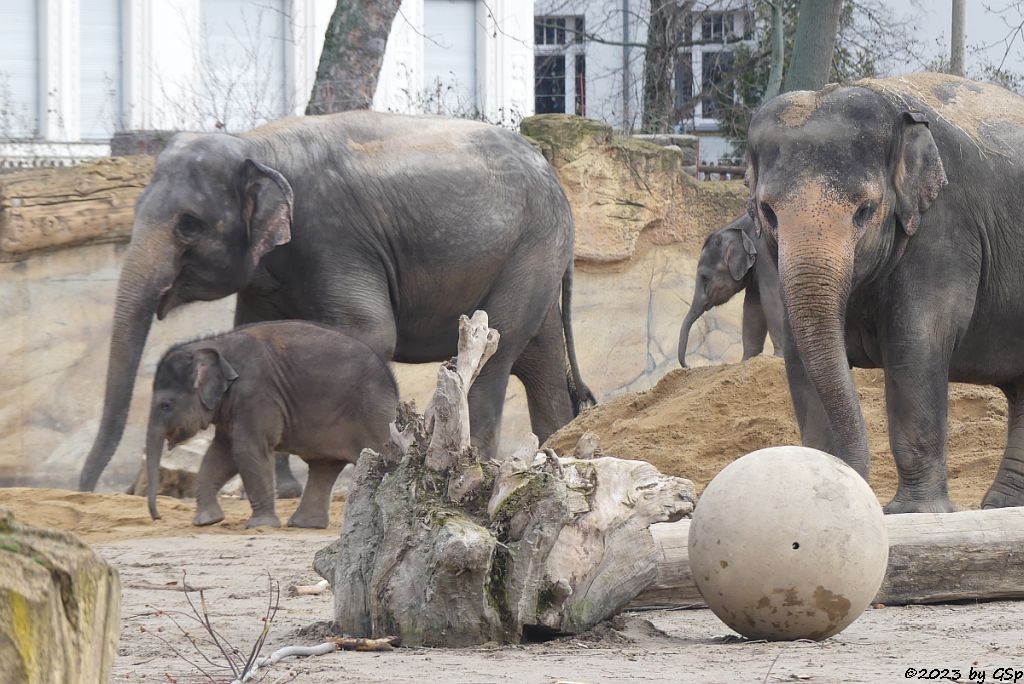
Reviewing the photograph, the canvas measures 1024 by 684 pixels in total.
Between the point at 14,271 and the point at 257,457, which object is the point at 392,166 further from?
the point at 14,271

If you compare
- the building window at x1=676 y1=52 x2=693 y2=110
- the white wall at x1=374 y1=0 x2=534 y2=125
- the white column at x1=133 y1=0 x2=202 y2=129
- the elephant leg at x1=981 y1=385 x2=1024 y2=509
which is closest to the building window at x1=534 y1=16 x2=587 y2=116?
the building window at x1=676 y1=52 x2=693 y2=110

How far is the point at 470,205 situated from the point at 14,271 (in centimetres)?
416

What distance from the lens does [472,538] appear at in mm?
4824

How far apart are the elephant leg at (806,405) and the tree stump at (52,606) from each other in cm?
527

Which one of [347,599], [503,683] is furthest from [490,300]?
[503,683]

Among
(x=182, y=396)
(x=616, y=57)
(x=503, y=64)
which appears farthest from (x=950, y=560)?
(x=616, y=57)

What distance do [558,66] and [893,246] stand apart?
21.4m

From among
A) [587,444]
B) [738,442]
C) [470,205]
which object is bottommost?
[738,442]

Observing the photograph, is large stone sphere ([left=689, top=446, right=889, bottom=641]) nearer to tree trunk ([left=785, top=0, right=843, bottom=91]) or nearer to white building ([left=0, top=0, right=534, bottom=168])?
tree trunk ([left=785, top=0, right=843, bottom=91])

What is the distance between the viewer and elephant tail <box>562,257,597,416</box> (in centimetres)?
1150

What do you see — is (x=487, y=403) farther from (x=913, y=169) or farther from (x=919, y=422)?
(x=913, y=169)

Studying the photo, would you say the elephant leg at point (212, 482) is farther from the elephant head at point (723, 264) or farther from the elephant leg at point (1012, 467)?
the elephant head at point (723, 264)

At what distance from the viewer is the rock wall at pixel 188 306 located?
1259 cm

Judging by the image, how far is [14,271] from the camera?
12727 mm
